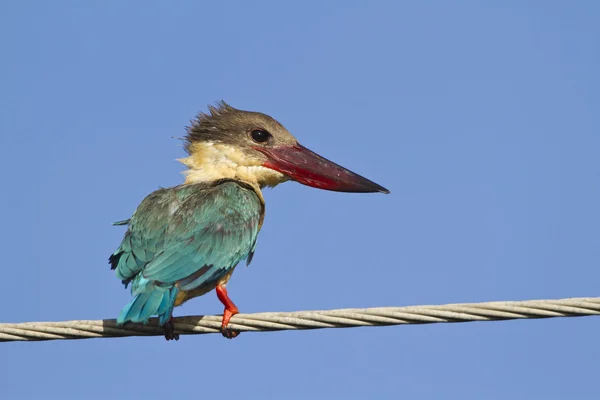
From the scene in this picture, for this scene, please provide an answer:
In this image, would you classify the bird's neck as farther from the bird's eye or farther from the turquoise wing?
the turquoise wing

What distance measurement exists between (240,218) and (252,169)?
1160 mm

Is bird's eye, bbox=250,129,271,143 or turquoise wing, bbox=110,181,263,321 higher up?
bird's eye, bbox=250,129,271,143

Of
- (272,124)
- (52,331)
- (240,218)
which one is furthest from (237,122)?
(52,331)

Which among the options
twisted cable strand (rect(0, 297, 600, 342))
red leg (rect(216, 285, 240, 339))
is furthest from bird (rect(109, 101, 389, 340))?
twisted cable strand (rect(0, 297, 600, 342))

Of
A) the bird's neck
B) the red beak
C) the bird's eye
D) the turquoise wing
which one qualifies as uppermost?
the bird's eye

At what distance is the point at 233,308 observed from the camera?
6059mm

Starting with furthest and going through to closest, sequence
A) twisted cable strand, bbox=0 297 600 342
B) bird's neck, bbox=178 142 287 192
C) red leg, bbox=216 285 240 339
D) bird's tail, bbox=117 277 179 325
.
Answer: bird's neck, bbox=178 142 287 192 < red leg, bbox=216 285 240 339 < bird's tail, bbox=117 277 179 325 < twisted cable strand, bbox=0 297 600 342

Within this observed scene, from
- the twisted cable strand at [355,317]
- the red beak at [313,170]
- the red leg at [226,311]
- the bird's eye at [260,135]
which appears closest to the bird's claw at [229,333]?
the red leg at [226,311]

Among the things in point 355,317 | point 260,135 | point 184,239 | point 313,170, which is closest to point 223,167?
point 260,135

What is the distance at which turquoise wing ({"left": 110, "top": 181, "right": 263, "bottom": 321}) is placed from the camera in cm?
583

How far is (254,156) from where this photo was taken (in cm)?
785

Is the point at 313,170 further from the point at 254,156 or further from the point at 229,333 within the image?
the point at 229,333

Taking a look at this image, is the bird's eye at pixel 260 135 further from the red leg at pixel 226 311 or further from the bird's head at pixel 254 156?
the red leg at pixel 226 311

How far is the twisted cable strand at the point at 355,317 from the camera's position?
15.1ft
